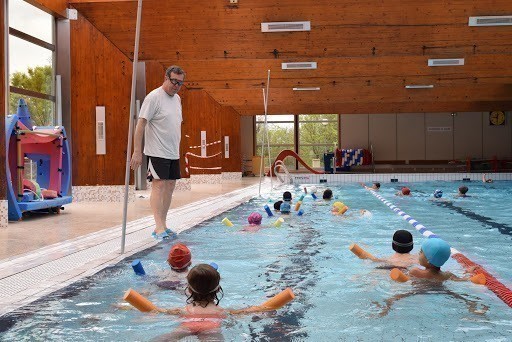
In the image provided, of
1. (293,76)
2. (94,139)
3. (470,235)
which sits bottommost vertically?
(470,235)

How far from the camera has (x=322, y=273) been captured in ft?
13.9

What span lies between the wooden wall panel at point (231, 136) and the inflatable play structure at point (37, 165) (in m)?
11.6

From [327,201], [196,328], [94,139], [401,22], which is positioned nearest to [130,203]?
[94,139]

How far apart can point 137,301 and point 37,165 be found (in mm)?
6835

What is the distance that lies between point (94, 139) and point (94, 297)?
24.8 ft

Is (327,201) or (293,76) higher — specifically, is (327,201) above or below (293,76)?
below

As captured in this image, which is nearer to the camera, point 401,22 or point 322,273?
point 322,273

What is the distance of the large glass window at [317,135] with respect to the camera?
27.2m

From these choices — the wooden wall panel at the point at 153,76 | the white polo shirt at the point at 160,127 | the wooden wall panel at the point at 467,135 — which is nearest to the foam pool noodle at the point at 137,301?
the white polo shirt at the point at 160,127

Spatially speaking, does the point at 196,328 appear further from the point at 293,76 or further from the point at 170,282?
the point at 293,76

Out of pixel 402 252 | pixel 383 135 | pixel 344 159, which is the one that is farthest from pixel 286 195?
pixel 383 135

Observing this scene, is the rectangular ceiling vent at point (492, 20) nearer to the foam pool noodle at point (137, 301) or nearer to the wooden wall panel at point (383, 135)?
the foam pool noodle at point (137, 301)

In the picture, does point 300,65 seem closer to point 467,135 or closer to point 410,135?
point 410,135

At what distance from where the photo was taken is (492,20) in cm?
1095
